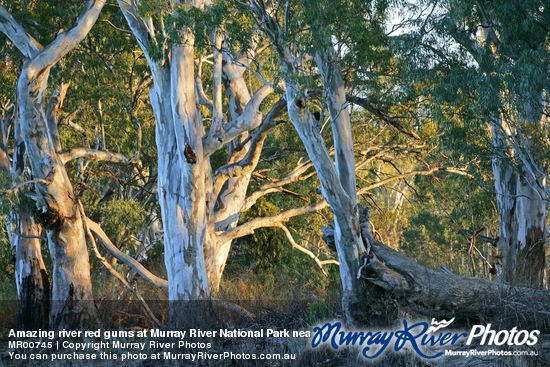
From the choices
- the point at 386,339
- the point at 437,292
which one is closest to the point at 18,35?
the point at 386,339

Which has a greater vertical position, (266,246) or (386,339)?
(266,246)

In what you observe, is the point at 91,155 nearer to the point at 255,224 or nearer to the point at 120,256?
the point at 120,256

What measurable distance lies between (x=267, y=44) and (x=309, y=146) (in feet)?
16.3

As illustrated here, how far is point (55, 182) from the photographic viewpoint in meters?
10.1

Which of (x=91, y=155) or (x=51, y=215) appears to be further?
(x=91, y=155)

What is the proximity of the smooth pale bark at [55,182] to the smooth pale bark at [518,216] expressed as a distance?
7973 millimetres

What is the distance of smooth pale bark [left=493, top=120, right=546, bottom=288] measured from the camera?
11248mm

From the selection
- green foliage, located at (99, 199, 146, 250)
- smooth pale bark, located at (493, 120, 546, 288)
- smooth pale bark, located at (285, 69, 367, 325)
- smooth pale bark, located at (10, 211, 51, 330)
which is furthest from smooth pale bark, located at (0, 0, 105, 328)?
smooth pale bark, located at (493, 120, 546, 288)

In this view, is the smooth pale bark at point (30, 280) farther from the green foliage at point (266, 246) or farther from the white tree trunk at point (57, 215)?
the green foliage at point (266, 246)

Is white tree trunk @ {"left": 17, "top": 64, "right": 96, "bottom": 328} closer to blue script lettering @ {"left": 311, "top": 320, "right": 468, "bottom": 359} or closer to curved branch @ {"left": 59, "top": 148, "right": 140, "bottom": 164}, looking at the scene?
curved branch @ {"left": 59, "top": 148, "right": 140, "bottom": 164}

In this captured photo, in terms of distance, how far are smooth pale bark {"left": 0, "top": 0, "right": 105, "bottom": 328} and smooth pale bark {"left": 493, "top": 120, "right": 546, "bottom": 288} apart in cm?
797

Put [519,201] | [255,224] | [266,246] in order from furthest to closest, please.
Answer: [266,246]
[255,224]
[519,201]

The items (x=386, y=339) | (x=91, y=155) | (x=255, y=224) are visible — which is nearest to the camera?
(x=386, y=339)

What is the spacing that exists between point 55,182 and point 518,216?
9.16 metres
